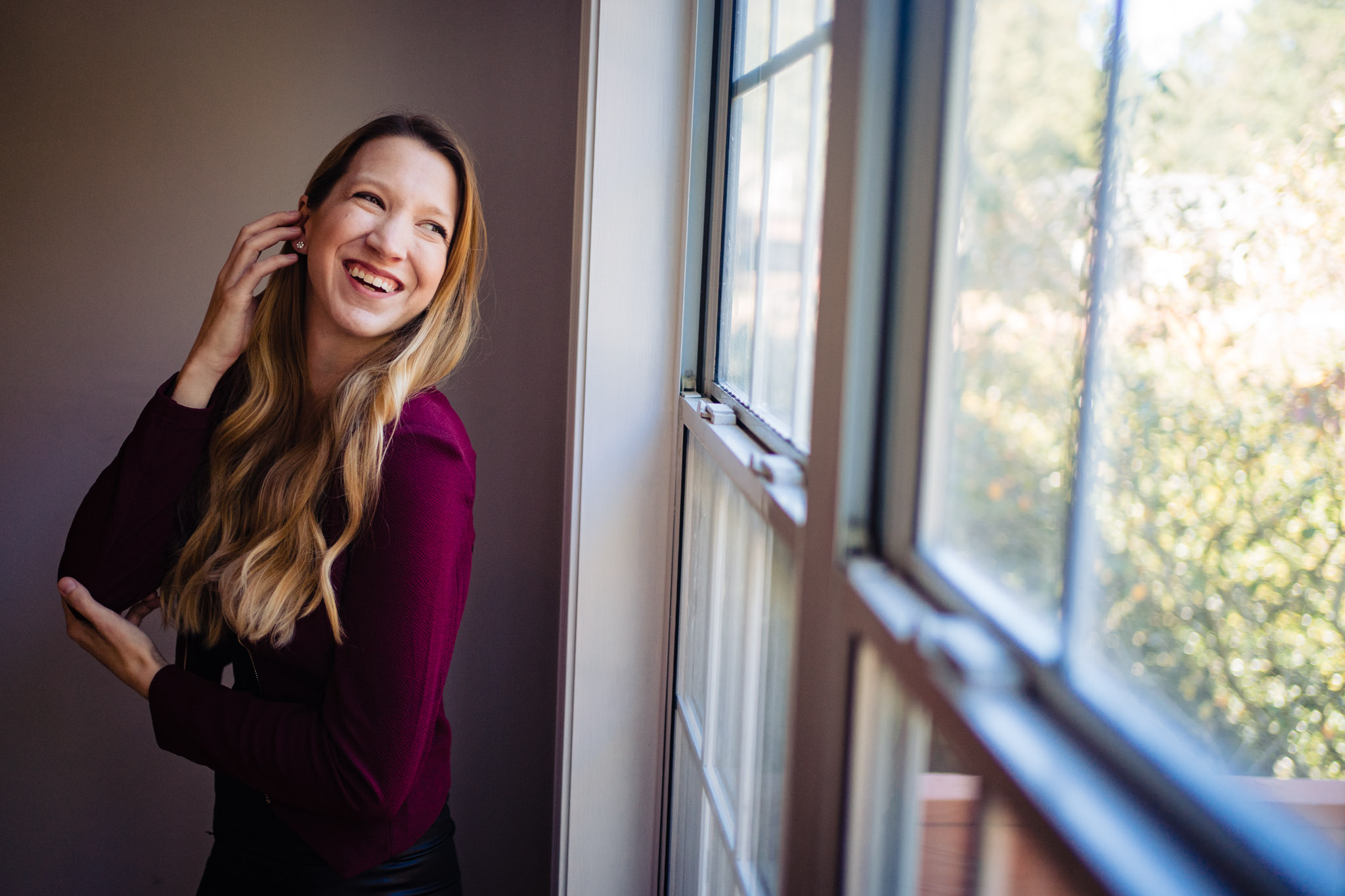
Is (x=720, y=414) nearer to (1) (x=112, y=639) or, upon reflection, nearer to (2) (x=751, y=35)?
(2) (x=751, y=35)

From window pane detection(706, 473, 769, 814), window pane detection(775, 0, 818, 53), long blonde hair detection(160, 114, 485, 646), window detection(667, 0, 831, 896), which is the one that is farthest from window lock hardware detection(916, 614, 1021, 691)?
long blonde hair detection(160, 114, 485, 646)

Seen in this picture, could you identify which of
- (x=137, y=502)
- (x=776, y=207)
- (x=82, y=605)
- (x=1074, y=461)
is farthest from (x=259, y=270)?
(x=1074, y=461)

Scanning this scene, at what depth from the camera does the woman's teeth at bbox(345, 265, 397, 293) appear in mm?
1380

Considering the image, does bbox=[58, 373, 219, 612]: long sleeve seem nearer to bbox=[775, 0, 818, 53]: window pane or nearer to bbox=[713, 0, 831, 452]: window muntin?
bbox=[713, 0, 831, 452]: window muntin

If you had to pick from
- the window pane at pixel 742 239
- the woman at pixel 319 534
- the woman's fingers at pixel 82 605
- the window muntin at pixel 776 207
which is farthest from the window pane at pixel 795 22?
the woman's fingers at pixel 82 605

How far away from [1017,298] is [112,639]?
1451mm

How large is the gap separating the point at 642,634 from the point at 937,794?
1.13m

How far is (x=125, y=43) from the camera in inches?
83.1

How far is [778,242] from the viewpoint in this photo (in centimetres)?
103

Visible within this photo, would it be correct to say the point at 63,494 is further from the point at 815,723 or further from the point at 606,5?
the point at 815,723

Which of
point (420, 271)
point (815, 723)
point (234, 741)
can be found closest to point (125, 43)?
point (420, 271)

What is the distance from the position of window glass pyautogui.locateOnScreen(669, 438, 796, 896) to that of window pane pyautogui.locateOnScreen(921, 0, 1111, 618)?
12.0 inches

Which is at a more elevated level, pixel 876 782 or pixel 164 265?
pixel 164 265

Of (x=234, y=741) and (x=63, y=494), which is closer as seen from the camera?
(x=234, y=741)
